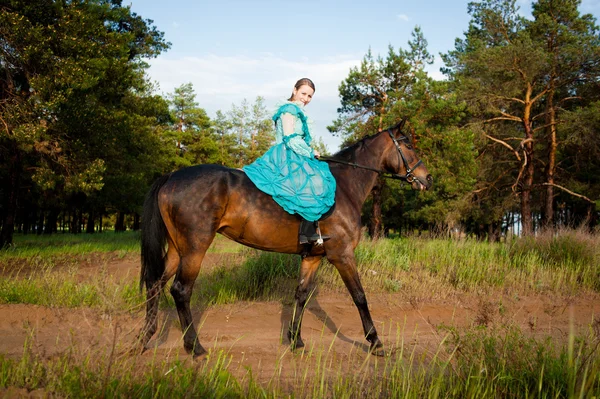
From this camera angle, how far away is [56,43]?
12.4 meters

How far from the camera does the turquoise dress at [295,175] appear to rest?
5.07m

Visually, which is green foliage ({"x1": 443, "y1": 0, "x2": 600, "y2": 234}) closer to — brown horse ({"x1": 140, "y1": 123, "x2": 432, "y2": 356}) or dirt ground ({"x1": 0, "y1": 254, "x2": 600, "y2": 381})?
dirt ground ({"x1": 0, "y1": 254, "x2": 600, "y2": 381})

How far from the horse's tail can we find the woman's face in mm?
2070

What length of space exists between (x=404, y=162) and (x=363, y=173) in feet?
2.17

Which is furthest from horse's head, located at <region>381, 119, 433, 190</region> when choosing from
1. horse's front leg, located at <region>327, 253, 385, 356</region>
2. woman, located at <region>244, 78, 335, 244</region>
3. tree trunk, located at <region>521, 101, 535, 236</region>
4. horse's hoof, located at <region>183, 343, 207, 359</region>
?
tree trunk, located at <region>521, 101, 535, 236</region>

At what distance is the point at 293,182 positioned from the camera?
5113mm

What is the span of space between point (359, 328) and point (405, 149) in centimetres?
271

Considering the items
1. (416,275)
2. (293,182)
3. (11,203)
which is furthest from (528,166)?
(11,203)

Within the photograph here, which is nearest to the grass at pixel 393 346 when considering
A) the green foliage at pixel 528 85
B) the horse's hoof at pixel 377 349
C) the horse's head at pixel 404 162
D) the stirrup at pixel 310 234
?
the horse's hoof at pixel 377 349

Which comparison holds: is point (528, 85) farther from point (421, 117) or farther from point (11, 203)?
point (11, 203)

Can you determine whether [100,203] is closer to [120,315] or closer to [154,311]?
[154,311]

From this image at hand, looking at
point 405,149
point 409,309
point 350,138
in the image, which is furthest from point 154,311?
point 350,138

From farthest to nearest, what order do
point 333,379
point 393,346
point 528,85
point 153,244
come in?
point 528,85 → point 393,346 → point 153,244 → point 333,379

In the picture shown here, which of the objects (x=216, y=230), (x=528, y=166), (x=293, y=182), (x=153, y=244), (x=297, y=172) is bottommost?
(x=153, y=244)
